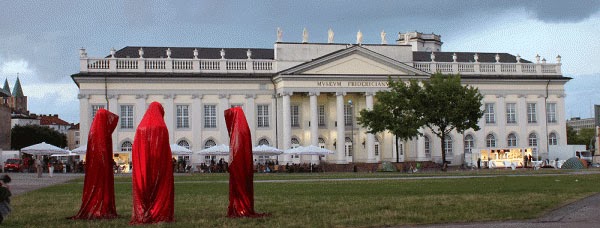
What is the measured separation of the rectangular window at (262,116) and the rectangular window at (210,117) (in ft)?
13.6

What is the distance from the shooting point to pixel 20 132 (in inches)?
5364

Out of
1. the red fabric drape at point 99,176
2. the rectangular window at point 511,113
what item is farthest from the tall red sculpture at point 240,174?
the rectangular window at point 511,113

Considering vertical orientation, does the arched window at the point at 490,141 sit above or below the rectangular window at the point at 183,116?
below

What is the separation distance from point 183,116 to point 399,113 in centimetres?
2175

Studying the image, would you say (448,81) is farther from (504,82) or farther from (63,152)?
(63,152)

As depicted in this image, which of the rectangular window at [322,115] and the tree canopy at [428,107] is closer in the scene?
the tree canopy at [428,107]

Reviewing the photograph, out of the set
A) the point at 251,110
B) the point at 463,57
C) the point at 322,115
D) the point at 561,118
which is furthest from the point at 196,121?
the point at 561,118

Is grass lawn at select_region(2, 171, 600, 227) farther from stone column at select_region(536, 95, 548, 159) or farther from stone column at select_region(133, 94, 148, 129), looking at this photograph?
stone column at select_region(536, 95, 548, 159)

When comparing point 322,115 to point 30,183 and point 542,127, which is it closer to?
point 542,127

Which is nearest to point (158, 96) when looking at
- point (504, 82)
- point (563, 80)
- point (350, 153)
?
point (350, 153)

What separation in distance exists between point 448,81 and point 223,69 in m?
22.7

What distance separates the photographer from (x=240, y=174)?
18906 millimetres

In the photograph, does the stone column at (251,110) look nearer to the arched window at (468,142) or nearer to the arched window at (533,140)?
the arched window at (468,142)

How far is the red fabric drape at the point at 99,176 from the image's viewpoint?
19.3 m
